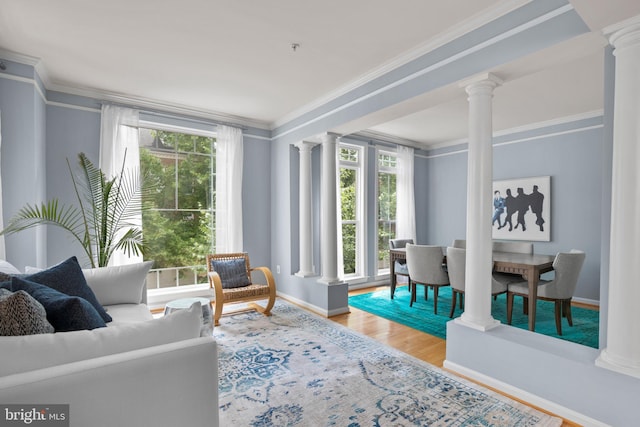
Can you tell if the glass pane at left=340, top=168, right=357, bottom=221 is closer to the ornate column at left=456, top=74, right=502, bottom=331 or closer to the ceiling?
the ceiling

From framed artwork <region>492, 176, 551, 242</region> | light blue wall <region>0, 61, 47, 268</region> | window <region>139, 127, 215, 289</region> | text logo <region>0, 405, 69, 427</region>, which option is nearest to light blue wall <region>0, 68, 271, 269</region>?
light blue wall <region>0, 61, 47, 268</region>

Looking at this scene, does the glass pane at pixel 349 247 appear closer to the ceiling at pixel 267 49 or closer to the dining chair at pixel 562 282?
the ceiling at pixel 267 49

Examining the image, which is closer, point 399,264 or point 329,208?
point 329,208

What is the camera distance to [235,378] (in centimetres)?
257

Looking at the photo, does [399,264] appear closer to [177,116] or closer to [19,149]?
[177,116]

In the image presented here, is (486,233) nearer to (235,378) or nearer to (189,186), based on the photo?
(235,378)

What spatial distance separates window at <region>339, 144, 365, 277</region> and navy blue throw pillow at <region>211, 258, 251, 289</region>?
212cm

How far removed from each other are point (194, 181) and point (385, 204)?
347 cm

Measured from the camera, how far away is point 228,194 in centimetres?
482

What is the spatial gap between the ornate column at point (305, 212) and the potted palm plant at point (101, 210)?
1.99 meters

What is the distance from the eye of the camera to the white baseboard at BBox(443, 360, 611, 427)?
1997 mm

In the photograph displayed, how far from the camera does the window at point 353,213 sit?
584 centimetres

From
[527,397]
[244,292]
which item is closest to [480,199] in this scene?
[527,397]

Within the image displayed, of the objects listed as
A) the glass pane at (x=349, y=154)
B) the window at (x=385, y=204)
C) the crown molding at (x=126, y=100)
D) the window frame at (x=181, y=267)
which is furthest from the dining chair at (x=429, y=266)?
the crown molding at (x=126, y=100)
